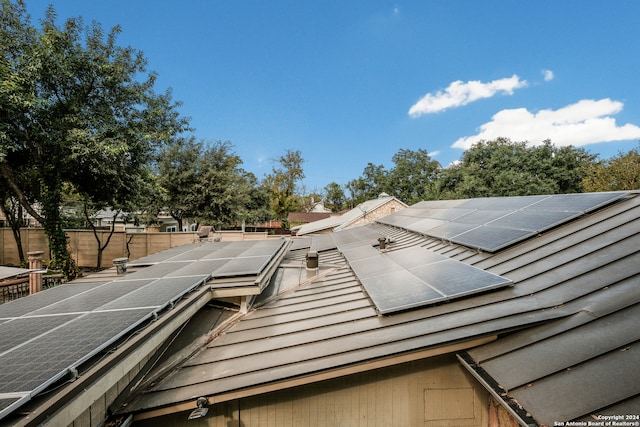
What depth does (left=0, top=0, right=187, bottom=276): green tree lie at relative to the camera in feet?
34.9

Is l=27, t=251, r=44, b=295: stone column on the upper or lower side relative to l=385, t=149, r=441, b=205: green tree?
lower

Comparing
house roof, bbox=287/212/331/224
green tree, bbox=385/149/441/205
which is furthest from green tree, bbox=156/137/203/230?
green tree, bbox=385/149/441/205

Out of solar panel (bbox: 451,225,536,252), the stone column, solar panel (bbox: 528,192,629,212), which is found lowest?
the stone column

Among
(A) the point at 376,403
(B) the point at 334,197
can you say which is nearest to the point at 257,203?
(A) the point at 376,403

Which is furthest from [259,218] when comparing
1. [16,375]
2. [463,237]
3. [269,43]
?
[16,375]

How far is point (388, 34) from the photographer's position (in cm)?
2020

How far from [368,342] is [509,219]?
560 centimetres

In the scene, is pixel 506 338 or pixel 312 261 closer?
pixel 506 338

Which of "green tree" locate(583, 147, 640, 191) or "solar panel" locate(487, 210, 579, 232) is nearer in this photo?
"solar panel" locate(487, 210, 579, 232)

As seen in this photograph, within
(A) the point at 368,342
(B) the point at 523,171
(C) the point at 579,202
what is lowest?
(A) the point at 368,342

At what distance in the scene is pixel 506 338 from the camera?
3.00 meters

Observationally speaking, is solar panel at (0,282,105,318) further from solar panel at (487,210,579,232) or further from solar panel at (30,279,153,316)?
solar panel at (487,210,579,232)

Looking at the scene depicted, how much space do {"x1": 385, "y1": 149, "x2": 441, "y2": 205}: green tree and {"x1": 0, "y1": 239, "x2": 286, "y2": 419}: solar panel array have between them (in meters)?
52.7

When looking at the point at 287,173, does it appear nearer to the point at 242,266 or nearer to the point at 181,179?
the point at 181,179
